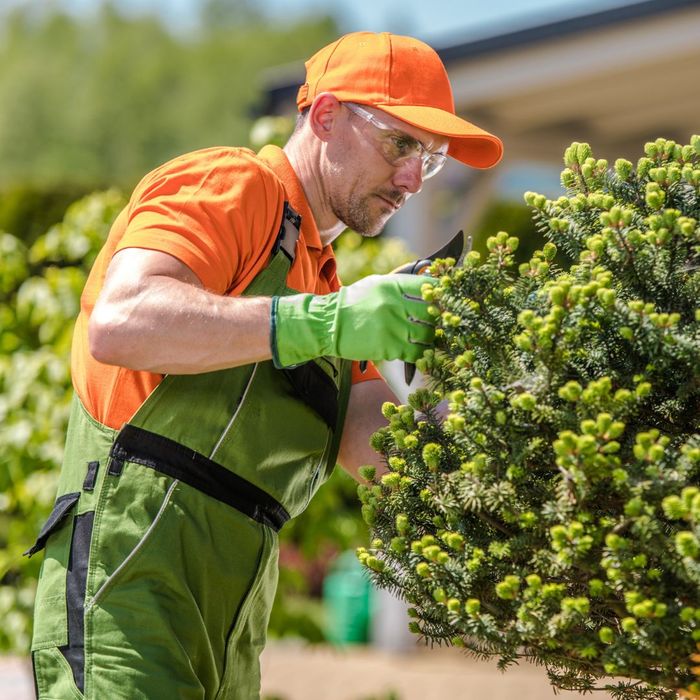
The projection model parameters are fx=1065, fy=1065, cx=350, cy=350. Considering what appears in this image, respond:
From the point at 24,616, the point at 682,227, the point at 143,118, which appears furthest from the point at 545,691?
the point at 143,118

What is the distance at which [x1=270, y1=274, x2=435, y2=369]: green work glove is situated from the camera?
191 centimetres

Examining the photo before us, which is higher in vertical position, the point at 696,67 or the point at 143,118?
the point at 143,118

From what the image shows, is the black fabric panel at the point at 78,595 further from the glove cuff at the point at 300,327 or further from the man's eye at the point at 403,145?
the man's eye at the point at 403,145

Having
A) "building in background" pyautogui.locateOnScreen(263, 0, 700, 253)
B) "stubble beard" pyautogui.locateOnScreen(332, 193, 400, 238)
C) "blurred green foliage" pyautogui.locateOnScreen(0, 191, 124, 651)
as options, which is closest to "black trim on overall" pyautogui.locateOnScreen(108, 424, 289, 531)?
"stubble beard" pyautogui.locateOnScreen(332, 193, 400, 238)

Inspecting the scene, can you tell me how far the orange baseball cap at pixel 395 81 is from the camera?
2186 mm

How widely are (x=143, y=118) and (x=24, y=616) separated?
1614 inches

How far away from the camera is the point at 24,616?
159 inches

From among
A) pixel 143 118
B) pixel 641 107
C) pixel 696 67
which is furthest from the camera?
pixel 143 118

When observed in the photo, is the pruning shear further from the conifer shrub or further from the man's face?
the conifer shrub

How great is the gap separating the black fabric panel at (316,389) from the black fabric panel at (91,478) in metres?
0.42

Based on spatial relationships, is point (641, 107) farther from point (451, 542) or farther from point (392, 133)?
point (451, 542)

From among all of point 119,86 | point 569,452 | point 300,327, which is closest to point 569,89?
point 300,327

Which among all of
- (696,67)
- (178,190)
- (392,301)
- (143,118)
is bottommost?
(392,301)

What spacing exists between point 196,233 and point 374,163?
19.4 inches
